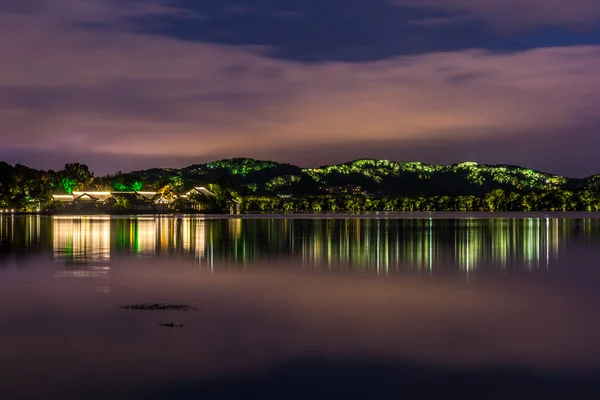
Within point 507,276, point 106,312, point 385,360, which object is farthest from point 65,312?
point 507,276

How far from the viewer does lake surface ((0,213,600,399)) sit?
12.2 m

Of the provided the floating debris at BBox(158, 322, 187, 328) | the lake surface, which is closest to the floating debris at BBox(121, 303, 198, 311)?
the lake surface

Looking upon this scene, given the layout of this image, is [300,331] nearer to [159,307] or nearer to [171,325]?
[171,325]

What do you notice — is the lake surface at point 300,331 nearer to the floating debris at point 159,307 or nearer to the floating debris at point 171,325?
the floating debris at point 171,325

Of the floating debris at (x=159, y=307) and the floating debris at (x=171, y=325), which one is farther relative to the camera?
the floating debris at (x=159, y=307)

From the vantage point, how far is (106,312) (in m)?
19.2

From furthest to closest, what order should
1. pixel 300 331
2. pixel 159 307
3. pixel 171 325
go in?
pixel 159 307 < pixel 171 325 < pixel 300 331

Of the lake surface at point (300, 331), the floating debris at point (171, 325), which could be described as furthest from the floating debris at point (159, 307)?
the floating debris at point (171, 325)

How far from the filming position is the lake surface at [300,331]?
1219 centimetres

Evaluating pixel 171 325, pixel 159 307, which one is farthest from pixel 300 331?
pixel 159 307

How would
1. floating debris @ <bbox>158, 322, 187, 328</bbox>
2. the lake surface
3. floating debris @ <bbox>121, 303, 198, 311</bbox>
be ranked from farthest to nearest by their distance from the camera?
floating debris @ <bbox>121, 303, 198, 311</bbox> < floating debris @ <bbox>158, 322, 187, 328</bbox> < the lake surface

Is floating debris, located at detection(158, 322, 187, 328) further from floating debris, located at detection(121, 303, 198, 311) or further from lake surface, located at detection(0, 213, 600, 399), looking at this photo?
floating debris, located at detection(121, 303, 198, 311)

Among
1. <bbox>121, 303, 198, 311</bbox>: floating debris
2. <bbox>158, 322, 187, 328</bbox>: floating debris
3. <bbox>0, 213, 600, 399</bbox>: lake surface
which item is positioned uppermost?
<bbox>158, 322, 187, 328</bbox>: floating debris

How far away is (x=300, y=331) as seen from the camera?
1661 cm
